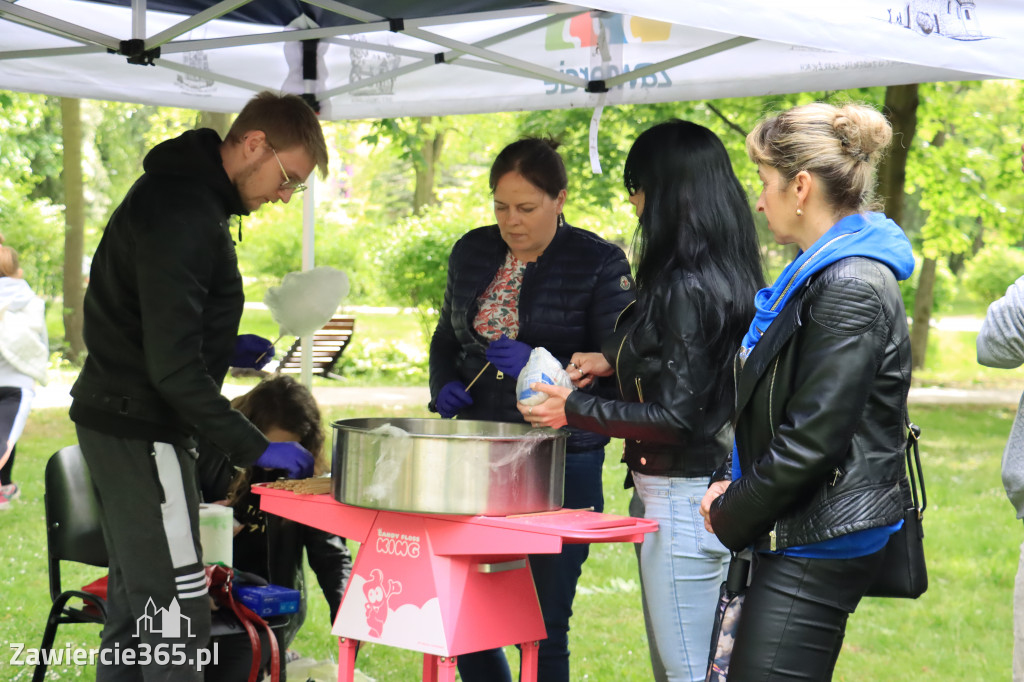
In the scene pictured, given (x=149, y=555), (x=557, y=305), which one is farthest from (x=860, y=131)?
(x=149, y=555)

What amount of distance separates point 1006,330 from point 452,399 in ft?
4.54

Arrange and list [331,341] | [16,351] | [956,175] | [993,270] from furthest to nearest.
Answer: [993,270], [331,341], [956,175], [16,351]

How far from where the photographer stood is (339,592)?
11.4 ft

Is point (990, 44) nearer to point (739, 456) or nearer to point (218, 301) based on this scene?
point (739, 456)

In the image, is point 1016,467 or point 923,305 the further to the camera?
point 923,305

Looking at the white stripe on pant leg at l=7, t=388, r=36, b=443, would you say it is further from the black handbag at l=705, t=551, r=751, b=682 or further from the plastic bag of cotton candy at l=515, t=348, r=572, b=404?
the black handbag at l=705, t=551, r=751, b=682

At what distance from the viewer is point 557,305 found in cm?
286

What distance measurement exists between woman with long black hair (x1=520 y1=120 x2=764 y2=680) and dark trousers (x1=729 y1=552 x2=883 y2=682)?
46cm

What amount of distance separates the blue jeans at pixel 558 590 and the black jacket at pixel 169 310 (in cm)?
83

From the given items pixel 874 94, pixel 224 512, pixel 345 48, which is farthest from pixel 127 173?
pixel 224 512

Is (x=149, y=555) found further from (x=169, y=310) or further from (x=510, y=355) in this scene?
(x=510, y=355)

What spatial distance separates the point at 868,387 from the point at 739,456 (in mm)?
312

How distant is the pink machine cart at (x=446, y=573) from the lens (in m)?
2.07

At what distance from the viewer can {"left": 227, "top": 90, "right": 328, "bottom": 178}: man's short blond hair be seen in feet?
8.55
